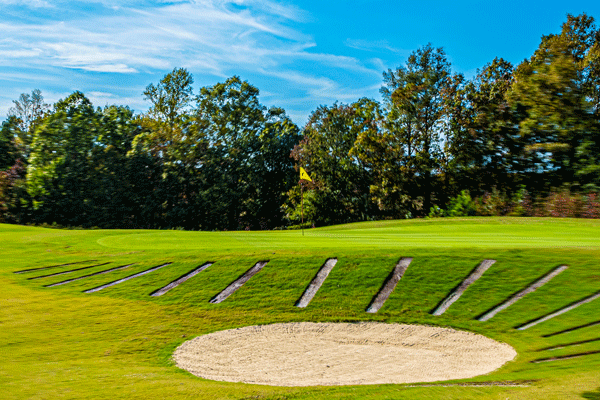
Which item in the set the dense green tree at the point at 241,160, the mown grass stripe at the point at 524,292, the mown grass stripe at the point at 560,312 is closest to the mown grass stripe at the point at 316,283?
the mown grass stripe at the point at 524,292

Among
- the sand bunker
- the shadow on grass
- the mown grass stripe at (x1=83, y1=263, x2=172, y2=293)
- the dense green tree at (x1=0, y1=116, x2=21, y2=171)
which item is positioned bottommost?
the sand bunker

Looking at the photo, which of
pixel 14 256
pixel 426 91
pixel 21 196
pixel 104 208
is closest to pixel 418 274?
pixel 14 256

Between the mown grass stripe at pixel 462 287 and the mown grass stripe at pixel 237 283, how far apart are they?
3987 millimetres

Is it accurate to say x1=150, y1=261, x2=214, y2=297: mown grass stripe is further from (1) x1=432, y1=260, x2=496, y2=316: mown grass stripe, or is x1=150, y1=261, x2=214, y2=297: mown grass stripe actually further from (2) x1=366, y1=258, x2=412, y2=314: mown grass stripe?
(1) x1=432, y1=260, x2=496, y2=316: mown grass stripe

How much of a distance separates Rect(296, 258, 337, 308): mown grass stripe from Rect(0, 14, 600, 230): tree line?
1767 cm

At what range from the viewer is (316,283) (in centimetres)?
998

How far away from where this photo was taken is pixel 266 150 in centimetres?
4197

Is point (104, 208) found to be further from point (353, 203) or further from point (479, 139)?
point (479, 139)

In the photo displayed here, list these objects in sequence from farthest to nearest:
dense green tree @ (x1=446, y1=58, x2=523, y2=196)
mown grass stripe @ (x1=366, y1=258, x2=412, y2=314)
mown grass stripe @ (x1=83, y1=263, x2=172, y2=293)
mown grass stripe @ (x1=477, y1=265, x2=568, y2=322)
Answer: dense green tree @ (x1=446, y1=58, x2=523, y2=196) < mown grass stripe @ (x1=83, y1=263, x2=172, y2=293) < mown grass stripe @ (x1=366, y1=258, x2=412, y2=314) < mown grass stripe @ (x1=477, y1=265, x2=568, y2=322)

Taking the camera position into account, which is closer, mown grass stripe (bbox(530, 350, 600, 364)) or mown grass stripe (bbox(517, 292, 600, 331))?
mown grass stripe (bbox(530, 350, 600, 364))

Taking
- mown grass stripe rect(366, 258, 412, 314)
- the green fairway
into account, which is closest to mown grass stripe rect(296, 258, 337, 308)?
the green fairway

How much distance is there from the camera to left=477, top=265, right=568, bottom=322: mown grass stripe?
8.47 m

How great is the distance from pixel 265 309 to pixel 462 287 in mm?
3941

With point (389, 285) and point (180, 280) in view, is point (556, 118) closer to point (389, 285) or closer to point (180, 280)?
point (389, 285)
